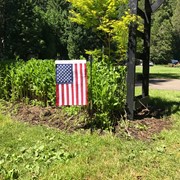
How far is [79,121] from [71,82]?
3.35ft

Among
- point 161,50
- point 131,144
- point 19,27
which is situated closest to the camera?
point 131,144

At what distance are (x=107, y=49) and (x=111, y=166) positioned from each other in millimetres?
4093

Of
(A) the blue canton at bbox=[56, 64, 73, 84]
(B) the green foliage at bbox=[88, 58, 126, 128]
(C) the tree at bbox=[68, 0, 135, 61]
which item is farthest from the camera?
(C) the tree at bbox=[68, 0, 135, 61]

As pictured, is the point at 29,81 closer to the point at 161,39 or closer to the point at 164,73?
the point at 164,73

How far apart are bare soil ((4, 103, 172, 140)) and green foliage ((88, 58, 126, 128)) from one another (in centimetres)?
29

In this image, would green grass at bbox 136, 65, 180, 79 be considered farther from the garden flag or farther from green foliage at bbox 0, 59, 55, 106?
the garden flag

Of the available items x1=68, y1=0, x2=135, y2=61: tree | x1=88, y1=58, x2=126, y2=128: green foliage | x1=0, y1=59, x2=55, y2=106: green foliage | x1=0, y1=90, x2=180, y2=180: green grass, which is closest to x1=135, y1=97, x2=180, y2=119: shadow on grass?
x1=88, y1=58, x2=126, y2=128: green foliage

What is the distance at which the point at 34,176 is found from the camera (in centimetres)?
412

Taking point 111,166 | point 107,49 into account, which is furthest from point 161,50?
point 111,166

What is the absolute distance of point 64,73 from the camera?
6.07m

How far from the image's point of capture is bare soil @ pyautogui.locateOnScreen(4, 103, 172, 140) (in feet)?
20.6

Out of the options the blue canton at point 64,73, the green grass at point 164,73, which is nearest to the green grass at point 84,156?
the blue canton at point 64,73

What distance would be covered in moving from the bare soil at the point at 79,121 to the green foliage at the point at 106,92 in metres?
0.29

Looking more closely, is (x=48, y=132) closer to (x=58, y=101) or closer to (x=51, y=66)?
(x=58, y=101)
